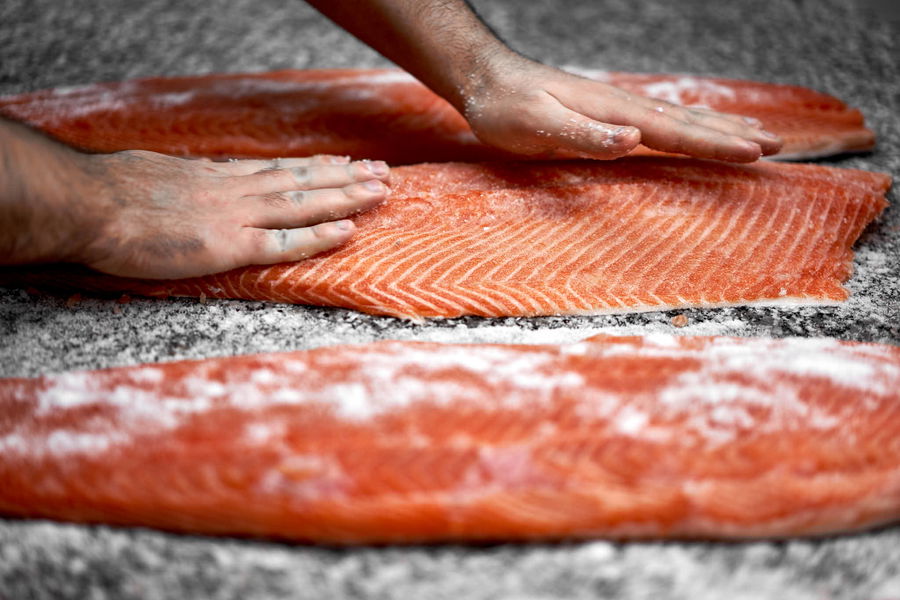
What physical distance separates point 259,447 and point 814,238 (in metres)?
1.54

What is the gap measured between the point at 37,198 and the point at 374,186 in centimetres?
78

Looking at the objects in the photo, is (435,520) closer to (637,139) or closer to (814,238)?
(637,139)

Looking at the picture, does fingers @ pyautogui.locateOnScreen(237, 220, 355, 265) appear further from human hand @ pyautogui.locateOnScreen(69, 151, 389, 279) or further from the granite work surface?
the granite work surface

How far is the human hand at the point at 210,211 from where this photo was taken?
1.83 m

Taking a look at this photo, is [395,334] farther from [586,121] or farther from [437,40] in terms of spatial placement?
[437,40]

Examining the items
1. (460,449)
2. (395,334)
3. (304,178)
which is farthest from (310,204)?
(460,449)

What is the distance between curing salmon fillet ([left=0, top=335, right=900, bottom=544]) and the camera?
138cm

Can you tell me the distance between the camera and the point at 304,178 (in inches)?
80.6

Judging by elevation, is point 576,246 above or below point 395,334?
above

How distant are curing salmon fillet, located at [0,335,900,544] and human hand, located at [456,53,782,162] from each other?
28.0 inches

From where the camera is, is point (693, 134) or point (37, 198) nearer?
point (37, 198)

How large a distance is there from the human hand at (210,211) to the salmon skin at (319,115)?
482 millimetres

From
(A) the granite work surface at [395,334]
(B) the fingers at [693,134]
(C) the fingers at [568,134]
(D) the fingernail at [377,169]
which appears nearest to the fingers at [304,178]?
(D) the fingernail at [377,169]

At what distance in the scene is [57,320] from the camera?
194 cm
